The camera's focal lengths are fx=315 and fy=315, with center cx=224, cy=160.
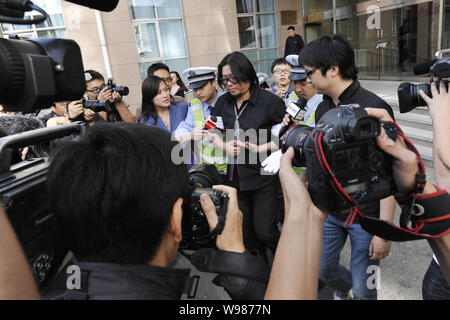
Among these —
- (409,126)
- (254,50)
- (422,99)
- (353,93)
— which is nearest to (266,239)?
(353,93)

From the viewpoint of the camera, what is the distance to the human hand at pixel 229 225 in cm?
89

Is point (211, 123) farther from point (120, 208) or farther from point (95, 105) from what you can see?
point (120, 208)

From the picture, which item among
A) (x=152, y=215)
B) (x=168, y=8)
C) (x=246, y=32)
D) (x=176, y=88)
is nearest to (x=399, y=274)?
(x=152, y=215)

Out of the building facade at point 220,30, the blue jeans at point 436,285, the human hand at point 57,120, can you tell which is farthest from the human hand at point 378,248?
the building facade at point 220,30

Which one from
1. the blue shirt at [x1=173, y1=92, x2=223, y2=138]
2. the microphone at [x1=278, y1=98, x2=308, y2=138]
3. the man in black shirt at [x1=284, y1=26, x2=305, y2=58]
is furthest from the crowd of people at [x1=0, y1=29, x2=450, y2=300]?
the man in black shirt at [x1=284, y1=26, x2=305, y2=58]

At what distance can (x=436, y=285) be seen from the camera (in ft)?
4.17

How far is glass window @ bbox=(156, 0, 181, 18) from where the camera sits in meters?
9.31

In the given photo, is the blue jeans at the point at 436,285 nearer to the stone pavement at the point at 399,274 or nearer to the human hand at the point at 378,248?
the human hand at the point at 378,248

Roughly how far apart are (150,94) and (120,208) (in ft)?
7.77

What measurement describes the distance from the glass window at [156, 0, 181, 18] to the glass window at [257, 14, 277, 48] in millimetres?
2814

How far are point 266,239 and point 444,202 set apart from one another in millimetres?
1495

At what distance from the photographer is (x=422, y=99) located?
138 centimetres

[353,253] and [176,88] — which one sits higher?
[176,88]

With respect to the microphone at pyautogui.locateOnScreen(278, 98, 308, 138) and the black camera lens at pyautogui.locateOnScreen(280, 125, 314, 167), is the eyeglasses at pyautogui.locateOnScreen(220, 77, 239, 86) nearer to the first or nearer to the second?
the microphone at pyautogui.locateOnScreen(278, 98, 308, 138)
